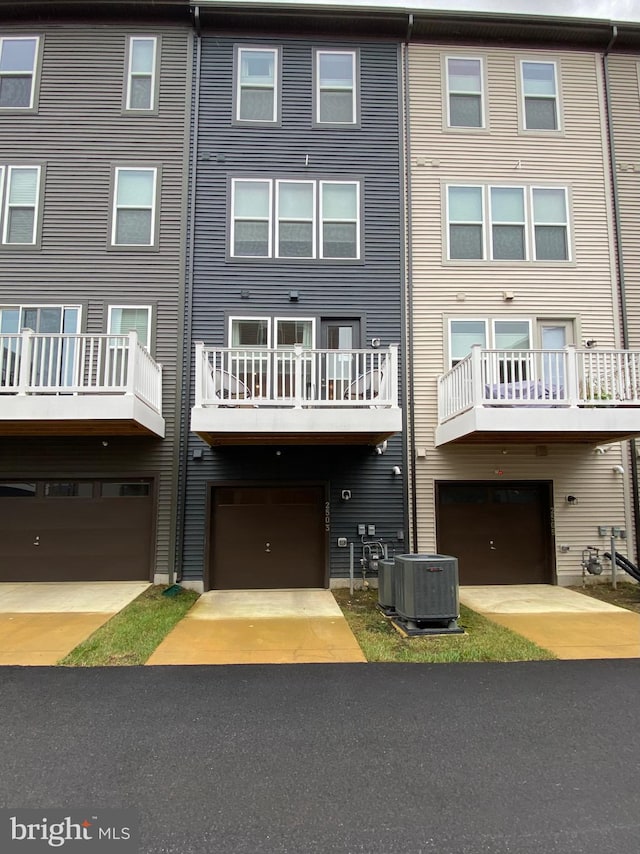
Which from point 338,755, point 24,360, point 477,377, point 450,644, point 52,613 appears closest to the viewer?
point 338,755

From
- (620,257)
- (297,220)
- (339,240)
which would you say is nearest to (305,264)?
(339,240)

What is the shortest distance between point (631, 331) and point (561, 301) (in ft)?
5.17

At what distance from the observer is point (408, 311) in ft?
32.3

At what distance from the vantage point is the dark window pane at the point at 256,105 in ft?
33.4

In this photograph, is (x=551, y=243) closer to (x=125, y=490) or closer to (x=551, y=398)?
(x=551, y=398)

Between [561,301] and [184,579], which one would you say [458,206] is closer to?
[561,301]

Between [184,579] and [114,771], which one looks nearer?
[114,771]

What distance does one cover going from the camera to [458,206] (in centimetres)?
1030

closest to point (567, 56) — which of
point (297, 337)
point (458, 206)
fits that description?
point (458, 206)

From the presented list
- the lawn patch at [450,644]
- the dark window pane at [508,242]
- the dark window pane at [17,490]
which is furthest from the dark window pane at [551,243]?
the dark window pane at [17,490]

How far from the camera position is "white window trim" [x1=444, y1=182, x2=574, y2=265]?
33.3ft

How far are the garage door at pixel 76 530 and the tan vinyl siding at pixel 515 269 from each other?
5356mm

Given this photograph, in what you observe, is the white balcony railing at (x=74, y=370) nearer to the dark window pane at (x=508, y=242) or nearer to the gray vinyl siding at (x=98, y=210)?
the gray vinyl siding at (x=98, y=210)

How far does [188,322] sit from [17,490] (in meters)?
4.48
